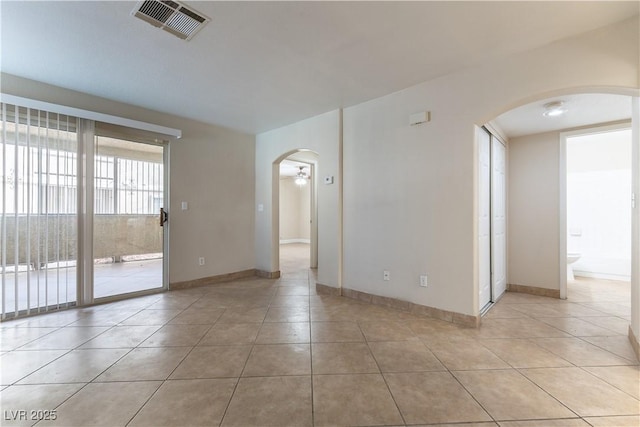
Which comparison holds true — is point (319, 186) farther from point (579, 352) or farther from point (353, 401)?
point (579, 352)

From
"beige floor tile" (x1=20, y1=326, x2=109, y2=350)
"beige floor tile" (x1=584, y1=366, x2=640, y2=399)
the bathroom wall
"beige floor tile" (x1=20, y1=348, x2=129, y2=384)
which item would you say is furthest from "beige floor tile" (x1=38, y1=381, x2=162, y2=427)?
the bathroom wall

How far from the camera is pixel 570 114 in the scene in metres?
3.25

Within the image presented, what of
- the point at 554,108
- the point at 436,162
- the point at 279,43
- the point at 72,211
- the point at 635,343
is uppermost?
the point at 279,43

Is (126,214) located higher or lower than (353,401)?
higher

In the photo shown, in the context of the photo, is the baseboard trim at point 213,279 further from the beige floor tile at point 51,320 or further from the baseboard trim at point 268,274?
the beige floor tile at point 51,320

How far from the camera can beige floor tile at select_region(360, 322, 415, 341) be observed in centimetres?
246

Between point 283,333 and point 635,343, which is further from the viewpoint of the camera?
point 283,333

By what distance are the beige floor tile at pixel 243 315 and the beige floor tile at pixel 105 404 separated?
Answer: 1.12 metres

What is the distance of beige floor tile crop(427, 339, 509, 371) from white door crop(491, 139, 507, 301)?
1579 mm

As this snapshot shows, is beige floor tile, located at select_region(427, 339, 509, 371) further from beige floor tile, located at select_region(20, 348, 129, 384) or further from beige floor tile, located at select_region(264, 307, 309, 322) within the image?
beige floor tile, located at select_region(20, 348, 129, 384)

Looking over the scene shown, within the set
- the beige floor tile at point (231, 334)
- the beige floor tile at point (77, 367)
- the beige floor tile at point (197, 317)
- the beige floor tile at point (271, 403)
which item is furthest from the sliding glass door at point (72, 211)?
the beige floor tile at point (271, 403)

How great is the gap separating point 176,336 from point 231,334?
0.50 m

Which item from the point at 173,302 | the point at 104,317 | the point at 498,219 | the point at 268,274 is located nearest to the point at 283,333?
the point at 173,302

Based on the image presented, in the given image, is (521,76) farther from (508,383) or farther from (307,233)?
(307,233)
